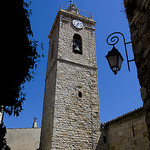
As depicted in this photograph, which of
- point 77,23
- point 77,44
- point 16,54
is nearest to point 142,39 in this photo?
point 16,54

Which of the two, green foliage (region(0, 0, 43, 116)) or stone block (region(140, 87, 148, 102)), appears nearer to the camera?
stone block (region(140, 87, 148, 102))

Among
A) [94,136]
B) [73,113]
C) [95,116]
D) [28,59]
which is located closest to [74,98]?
[73,113]

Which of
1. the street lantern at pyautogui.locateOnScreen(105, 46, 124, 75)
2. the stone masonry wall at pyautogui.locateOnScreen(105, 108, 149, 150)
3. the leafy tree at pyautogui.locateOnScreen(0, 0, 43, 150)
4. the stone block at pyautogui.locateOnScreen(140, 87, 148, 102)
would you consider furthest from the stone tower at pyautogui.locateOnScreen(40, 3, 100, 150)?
the stone block at pyautogui.locateOnScreen(140, 87, 148, 102)

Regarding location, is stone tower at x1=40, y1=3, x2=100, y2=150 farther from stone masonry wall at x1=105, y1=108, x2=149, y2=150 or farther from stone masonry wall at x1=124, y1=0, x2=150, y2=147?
stone masonry wall at x1=124, y1=0, x2=150, y2=147

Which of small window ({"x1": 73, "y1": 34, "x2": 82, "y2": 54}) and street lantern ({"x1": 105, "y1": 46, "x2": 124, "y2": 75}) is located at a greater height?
small window ({"x1": 73, "y1": 34, "x2": 82, "y2": 54})

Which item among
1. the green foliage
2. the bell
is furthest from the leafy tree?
the bell

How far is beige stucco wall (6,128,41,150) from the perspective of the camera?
48.5ft

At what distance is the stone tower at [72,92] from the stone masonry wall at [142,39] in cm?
715

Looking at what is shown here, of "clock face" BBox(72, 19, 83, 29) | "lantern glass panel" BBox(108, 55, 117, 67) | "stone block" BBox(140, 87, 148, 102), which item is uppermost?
"clock face" BBox(72, 19, 83, 29)

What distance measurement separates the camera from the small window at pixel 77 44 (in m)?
13.0

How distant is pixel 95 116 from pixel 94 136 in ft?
3.81

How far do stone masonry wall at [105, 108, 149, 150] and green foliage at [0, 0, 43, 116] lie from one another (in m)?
5.82

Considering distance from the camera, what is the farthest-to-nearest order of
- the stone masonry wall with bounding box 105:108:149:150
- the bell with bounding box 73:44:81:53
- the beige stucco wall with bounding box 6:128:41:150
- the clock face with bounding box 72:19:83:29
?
the beige stucco wall with bounding box 6:128:41:150 < the clock face with bounding box 72:19:83:29 < the bell with bounding box 73:44:81:53 < the stone masonry wall with bounding box 105:108:149:150

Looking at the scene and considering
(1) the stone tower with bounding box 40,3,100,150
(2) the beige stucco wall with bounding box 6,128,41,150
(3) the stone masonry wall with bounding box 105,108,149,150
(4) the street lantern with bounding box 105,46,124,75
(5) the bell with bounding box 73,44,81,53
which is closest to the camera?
(4) the street lantern with bounding box 105,46,124,75
